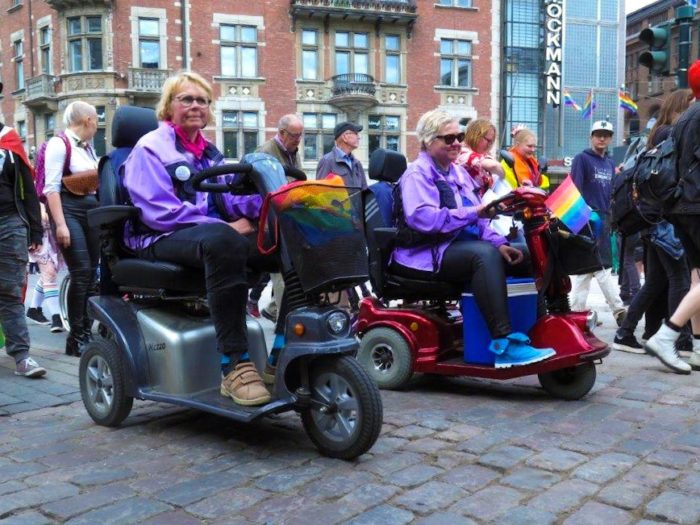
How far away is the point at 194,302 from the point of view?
3.55 meters

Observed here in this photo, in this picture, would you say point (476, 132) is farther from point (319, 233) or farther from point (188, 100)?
point (319, 233)

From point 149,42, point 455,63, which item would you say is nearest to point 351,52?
point 455,63

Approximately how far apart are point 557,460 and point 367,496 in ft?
2.91

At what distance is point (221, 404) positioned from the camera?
3.12 meters

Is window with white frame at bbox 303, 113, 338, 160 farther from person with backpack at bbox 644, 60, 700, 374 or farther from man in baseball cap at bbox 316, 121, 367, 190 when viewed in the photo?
person with backpack at bbox 644, 60, 700, 374

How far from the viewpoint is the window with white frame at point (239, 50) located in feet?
100

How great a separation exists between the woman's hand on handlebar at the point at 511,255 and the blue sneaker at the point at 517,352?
1.37 feet

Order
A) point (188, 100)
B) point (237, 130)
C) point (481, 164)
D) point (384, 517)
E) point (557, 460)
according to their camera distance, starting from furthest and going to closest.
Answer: point (237, 130), point (481, 164), point (188, 100), point (557, 460), point (384, 517)

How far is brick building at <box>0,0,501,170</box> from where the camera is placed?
29641 mm

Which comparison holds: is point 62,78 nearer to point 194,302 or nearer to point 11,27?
point 11,27

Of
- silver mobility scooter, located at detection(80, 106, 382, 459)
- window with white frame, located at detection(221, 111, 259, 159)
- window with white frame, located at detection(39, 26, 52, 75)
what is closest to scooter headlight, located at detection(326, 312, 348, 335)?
silver mobility scooter, located at detection(80, 106, 382, 459)

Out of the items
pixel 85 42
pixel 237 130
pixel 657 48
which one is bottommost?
pixel 657 48

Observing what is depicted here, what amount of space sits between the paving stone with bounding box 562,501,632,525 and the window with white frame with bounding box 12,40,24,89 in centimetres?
3519

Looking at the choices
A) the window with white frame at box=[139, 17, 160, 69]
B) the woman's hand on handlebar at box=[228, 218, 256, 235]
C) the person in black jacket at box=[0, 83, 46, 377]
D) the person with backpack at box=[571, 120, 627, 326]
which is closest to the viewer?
the woman's hand on handlebar at box=[228, 218, 256, 235]
